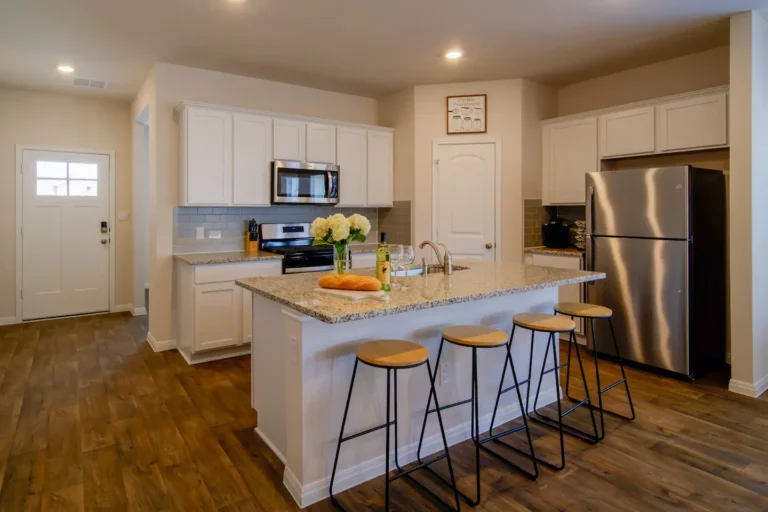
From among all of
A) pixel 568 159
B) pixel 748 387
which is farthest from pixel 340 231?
pixel 568 159

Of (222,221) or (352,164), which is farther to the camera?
(352,164)

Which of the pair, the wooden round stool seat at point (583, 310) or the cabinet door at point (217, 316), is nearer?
the wooden round stool seat at point (583, 310)

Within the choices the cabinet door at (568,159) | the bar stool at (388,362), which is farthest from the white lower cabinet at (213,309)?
the cabinet door at (568,159)

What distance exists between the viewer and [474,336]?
2.15 meters

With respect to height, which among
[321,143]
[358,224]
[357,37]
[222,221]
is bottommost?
[358,224]

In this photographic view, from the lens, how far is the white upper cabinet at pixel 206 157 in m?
Answer: 3.98

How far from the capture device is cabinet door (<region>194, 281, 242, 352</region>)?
3.85 metres

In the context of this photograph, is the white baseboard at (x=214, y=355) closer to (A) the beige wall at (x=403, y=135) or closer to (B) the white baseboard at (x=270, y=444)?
(B) the white baseboard at (x=270, y=444)

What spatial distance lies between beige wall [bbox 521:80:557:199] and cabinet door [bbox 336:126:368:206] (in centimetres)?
168

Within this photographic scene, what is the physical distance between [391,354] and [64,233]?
208 inches

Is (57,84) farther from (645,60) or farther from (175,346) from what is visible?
(645,60)

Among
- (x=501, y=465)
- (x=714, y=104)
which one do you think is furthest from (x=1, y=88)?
(x=714, y=104)

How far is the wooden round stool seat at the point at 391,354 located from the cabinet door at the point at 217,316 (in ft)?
7.41

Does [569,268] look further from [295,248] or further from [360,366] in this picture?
[360,366]
